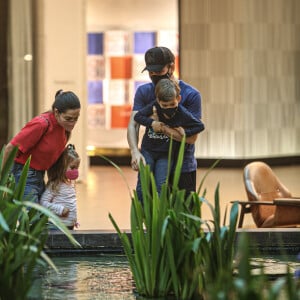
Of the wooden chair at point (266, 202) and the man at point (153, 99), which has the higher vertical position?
the man at point (153, 99)

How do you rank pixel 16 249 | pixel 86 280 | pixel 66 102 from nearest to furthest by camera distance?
pixel 16 249
pixel 86 280
pixel 66 102

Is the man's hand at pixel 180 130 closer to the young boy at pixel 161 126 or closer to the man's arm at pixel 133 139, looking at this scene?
the young boy at pixel 161 126

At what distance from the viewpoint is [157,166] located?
712 cm

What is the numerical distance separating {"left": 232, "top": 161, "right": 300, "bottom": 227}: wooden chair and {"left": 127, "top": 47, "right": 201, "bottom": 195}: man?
1.28 metres

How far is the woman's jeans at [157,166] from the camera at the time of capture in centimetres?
709

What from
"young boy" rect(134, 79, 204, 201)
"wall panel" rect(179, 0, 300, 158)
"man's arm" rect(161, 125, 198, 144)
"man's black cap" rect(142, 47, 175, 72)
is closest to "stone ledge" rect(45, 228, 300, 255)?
"young boy" rect(134, 79, 204, 201)

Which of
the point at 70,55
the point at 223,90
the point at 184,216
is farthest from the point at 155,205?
the point at 223,90

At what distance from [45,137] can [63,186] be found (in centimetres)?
43

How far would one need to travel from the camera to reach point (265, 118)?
19641 millimetres

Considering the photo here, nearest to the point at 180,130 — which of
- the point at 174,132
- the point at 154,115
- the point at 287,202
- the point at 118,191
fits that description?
the point at 174,132

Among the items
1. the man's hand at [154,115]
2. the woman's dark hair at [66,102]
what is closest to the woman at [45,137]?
the woman's dark hair at [66,102]

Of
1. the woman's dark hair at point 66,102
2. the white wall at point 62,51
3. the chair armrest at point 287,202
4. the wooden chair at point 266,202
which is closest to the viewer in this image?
the woman's dark hair at point 66,102

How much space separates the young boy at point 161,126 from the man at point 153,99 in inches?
2.7

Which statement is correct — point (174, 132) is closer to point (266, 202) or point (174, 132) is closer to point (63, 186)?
point (63, 186)
